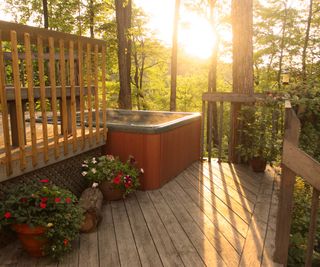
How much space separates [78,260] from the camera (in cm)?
225

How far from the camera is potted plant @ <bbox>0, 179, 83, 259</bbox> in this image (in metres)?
2.18

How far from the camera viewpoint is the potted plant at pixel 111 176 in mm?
3369

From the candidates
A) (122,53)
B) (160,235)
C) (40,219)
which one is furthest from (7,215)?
(122,53)

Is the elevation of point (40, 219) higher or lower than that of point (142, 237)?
higher

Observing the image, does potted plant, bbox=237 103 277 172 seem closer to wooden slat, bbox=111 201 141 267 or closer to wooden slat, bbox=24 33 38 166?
wooden slat, bbox=111 201 141 267

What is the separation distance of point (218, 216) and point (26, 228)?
6.04ft

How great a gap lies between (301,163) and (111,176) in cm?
209

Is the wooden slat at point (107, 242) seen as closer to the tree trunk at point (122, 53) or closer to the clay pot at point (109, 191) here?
the clay pot at point (109, 191)

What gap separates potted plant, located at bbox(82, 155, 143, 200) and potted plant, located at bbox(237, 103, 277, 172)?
207 cm

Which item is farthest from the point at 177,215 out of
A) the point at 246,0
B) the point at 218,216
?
the point at 246,0

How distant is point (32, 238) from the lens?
7.29 ft

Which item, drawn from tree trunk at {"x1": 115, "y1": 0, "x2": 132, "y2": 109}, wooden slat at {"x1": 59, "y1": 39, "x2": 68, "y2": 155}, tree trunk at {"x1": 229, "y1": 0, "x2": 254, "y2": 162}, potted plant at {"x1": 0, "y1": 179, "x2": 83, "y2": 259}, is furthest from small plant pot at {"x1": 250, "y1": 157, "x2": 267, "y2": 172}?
tree trunk at {"x1": 115, "y1": 0, "x2": 132, "y2": 109}

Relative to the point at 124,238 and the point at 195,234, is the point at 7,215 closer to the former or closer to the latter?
the point at 124,238

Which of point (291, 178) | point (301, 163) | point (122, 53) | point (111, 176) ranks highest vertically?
point (122, 53)
